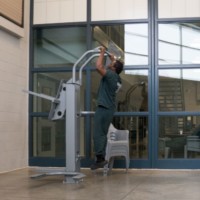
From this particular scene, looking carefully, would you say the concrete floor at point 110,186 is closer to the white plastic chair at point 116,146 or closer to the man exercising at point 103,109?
the white plastic chair at point 116,146

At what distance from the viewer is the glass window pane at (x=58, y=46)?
7277 mm

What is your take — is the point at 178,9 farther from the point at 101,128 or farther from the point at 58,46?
the point at 101,128

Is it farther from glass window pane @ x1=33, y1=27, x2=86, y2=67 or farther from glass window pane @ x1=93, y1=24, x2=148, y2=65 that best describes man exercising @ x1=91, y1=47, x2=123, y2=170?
glass window pane @ x1=33, y1=27, x2=86, y2=67

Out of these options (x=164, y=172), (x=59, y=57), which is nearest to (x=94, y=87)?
(x=59, y=57)

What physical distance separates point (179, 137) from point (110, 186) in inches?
88.4

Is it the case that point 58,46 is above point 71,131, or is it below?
above

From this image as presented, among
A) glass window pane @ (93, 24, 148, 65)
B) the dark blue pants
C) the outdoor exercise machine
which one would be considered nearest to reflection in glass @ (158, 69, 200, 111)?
glass window pane @ (93, 24, 148, 65)

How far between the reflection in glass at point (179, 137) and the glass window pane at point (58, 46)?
1.90 m

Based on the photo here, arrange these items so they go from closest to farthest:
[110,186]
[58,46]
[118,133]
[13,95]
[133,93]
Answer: [110,186] → [118,133] → [13,95] → [133,93] → [58,46]

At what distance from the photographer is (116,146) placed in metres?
6.23

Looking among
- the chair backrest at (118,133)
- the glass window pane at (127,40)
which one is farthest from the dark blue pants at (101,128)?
the glass window pane at (127,40)

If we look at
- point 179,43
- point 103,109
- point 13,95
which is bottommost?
point 103,109

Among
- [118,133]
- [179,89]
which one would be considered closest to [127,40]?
[179,89]

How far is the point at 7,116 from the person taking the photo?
6504 millimetres
